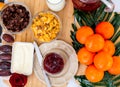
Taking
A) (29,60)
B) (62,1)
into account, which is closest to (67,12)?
(62,1)

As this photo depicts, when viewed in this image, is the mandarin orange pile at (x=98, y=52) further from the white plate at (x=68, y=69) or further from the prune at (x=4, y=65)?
the prune at (x=4, y=65)

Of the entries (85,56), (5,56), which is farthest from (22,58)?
(85,56)

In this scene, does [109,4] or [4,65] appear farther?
[4,65]

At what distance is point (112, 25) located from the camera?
2.88 ft

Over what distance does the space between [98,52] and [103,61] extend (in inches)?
1.2

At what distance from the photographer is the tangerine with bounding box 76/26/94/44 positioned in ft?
2.74

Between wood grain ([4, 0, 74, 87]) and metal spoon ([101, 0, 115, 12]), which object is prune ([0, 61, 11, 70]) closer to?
wood grain ([4, 0, 74, 87])

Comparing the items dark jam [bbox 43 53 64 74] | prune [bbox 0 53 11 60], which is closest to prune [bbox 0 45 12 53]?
prune [bbox 0 53 11 60]

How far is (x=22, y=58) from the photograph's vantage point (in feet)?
2.95

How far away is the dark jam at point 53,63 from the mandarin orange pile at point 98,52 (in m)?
0.05

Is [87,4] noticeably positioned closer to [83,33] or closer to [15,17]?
[83,33]

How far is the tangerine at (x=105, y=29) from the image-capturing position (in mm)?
837

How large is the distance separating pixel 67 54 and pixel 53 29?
7 centimetres

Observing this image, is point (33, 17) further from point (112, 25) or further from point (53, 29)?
point (112, 25)
